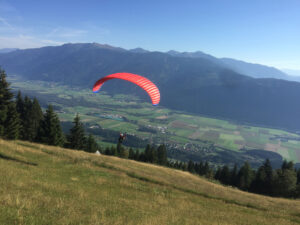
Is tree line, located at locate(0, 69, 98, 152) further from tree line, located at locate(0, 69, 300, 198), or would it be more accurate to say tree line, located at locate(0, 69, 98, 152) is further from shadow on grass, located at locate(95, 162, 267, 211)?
shadow on grass, located at locate(95, 162, 267, 211)

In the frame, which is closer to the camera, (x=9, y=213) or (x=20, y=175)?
(x=9, y=213)

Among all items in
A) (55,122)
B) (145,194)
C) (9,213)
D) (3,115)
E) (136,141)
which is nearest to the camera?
(9,213)

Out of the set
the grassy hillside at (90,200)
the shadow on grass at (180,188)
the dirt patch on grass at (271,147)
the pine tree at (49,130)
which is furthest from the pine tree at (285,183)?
the dirt patch on grass at (271,147)

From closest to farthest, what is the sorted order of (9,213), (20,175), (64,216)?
1. (9,213)
2. (64,216)
3. (20,175)

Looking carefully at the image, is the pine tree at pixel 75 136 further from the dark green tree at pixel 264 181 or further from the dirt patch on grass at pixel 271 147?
the dirt patch on grass at pixel 271 147

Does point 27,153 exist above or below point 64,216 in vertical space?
below

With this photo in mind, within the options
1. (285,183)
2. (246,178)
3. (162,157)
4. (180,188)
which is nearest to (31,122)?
(162,157)

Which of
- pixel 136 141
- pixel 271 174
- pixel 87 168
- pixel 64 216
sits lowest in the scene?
pixel 136 141

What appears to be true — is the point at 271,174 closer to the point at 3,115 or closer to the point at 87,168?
the point at 87,168

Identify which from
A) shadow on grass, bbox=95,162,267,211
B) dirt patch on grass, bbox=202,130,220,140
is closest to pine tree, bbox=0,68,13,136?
shadow on grass, bbox=95,162,267,211

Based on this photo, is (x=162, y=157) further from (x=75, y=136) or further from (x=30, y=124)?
(x=30, y=124)

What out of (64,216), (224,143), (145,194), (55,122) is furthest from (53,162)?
(224,143)
